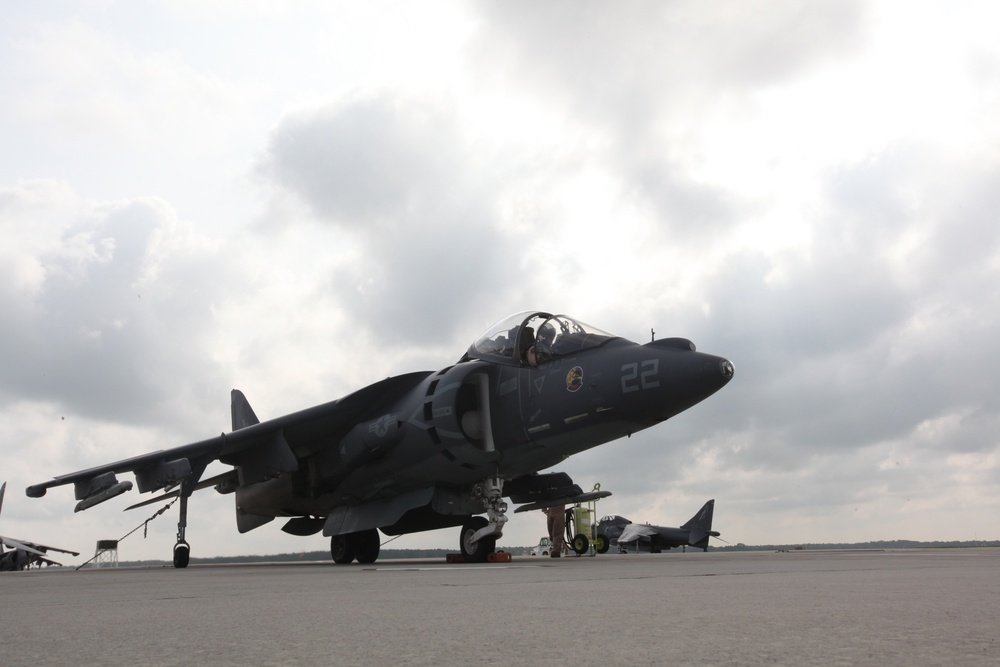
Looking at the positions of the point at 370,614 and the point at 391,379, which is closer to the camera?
the point at 370,614

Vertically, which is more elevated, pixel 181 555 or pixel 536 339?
pixel 536 339

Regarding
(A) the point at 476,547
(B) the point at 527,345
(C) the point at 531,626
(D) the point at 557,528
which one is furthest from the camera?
(D) the point at 557,528

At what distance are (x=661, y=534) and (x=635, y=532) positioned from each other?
3.12ft

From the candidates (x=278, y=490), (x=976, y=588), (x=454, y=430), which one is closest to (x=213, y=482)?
(x=278, y=490)

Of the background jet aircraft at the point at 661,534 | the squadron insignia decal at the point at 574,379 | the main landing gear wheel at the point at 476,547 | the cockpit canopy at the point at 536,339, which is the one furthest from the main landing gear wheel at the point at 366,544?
the background jet aircraft at the point at 661,534

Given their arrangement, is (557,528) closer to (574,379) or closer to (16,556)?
(574,379)

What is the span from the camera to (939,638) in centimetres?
271

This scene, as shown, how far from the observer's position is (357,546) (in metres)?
15.0

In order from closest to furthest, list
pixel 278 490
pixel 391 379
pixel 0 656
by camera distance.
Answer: pixel 0 656
pixel 391 379
pixel 278 490

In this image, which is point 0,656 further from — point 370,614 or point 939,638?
point 939,638

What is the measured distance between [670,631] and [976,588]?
3098 mm

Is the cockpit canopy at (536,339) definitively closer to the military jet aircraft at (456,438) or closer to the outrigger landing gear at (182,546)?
the military jet aircraft at (456,438)

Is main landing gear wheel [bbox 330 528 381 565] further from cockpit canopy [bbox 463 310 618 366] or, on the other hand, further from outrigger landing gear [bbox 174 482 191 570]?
cockpit canopy [bbox 463 310 618 366]

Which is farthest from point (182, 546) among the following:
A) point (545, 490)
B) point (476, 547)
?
point (545, 490)
